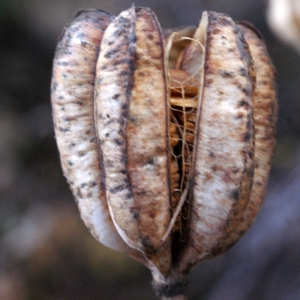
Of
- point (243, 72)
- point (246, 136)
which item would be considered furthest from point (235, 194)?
point (243, 72)

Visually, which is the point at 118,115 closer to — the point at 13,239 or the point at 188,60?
the point at 188,60

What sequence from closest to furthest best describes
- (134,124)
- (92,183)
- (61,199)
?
(134,124)
(92,183)
(61,199)

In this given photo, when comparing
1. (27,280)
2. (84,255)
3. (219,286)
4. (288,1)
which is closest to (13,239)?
(27,280)

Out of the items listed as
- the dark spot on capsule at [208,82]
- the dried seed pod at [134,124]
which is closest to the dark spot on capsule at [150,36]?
the dried seed pod at [134,124]

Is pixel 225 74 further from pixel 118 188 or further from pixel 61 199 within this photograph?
pixel 61 199

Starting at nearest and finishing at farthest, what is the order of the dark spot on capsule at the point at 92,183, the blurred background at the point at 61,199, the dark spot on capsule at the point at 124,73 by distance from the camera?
the dark spot on capsule at the point at 124,73
the dark spot on capsule at the point at 92,183
the blurred background at the point at 61,199

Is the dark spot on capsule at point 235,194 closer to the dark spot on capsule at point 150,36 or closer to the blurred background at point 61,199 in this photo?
the dark spot on capsule at point 150,36

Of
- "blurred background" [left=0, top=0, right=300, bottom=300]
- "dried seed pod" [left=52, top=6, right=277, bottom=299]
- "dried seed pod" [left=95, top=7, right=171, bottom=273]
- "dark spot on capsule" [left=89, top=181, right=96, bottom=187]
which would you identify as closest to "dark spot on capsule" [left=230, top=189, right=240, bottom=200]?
"dried seed pod" [left=52, top=6, right=277, bottom=299]
